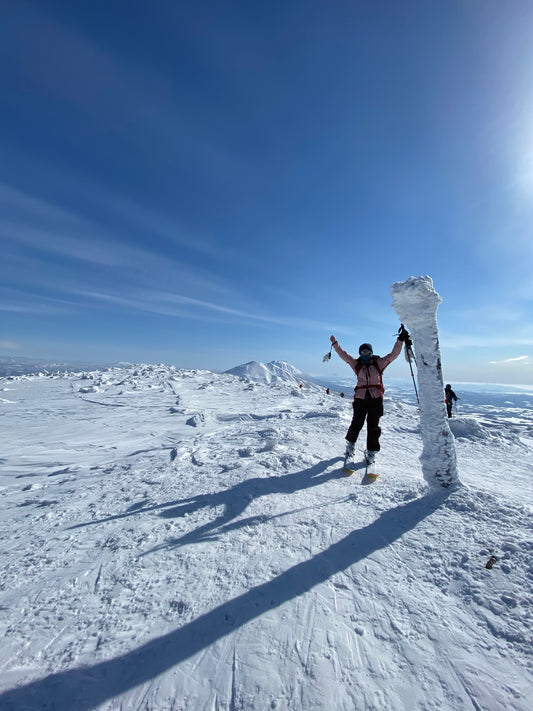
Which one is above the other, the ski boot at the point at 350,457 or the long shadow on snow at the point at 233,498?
the ski boot at the point at 350,457

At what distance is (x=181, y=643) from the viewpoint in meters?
2.32

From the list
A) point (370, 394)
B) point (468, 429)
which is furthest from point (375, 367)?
point (468, 429)

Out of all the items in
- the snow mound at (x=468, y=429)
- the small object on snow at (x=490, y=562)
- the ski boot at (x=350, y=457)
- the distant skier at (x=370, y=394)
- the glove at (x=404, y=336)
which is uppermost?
the glove at (x=404, y=336)

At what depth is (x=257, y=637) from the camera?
2363mm

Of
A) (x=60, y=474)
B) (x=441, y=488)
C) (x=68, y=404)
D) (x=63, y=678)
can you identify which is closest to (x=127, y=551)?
(x=63, y=678)

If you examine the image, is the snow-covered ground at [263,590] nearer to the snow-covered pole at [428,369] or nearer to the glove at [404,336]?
the snow-covered pole at [428,369]

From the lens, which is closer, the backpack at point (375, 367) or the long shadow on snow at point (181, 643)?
the long shadow on snow at point (181, 643)

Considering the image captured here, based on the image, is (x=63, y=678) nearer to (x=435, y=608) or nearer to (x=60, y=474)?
(x=435, y=608)

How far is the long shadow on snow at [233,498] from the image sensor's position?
413 centimetres

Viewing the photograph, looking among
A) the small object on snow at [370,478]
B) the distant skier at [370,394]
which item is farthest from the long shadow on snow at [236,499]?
the distant skier at [370,394]

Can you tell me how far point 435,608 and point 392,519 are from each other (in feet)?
4.47

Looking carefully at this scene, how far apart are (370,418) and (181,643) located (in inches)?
177

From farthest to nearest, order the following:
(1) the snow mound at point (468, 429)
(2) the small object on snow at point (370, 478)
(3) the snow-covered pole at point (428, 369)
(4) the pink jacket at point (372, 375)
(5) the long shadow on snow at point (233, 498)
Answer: (1) the snow mound at point (468, 429) < (4) the pink jacket at point (372, 375) < (2) the small object on snow at point (370, 478) < (3) the snow-covered pole at point (428, 369) < (5) the long shadow on snow at point (233, 498)

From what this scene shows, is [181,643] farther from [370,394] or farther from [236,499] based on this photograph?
[370,394]
